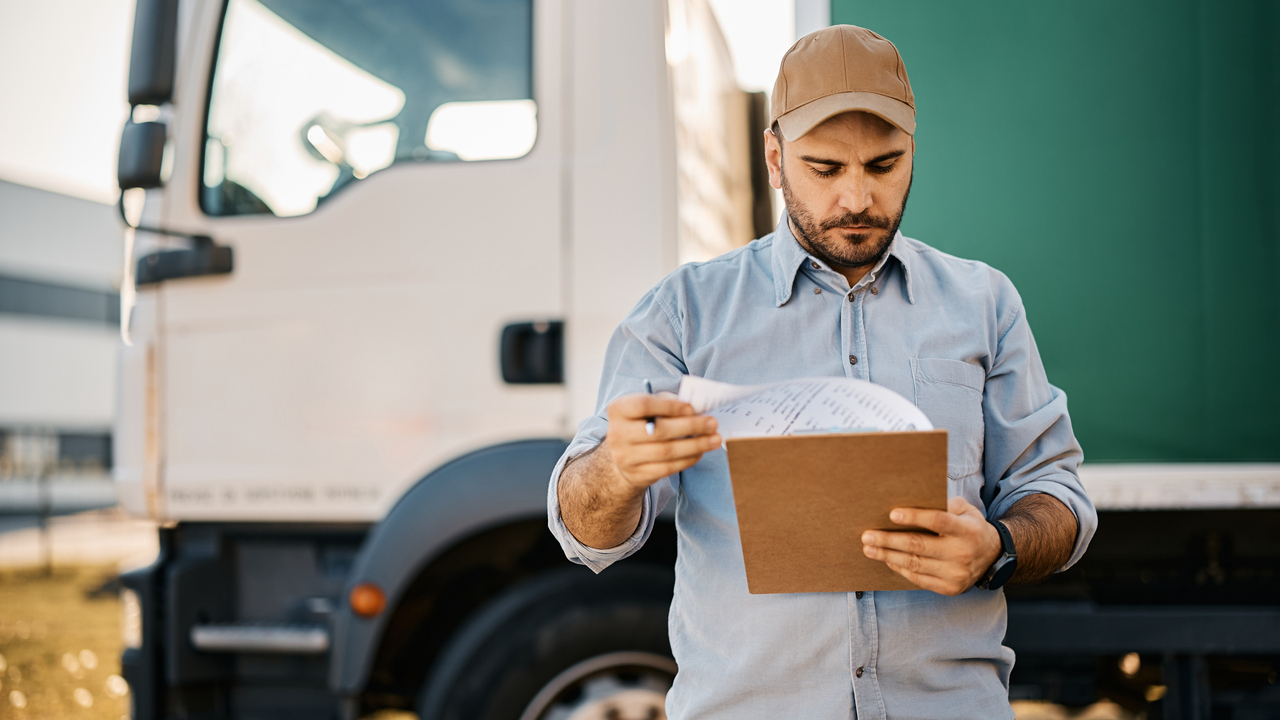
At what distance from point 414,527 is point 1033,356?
4.58 ft

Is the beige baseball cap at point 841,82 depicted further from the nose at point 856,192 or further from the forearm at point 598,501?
the forearm at point 598,501

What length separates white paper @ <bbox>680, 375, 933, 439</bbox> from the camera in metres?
1.02

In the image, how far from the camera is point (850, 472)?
0.96m

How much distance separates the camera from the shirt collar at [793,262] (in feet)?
4.24

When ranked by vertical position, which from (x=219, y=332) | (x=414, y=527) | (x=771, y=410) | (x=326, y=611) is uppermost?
(x=219, y=332)

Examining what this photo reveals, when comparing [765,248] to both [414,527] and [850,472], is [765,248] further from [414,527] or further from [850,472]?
[414,527]

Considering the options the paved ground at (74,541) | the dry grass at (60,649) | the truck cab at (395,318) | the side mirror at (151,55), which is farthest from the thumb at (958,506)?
the paved ground at (74,541)

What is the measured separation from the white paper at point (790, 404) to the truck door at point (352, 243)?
1046 mm

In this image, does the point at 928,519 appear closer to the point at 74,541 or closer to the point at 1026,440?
the point at 1026,440

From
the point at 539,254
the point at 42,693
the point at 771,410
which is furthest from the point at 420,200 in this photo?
the point at 42,693

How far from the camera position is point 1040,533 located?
1156mm

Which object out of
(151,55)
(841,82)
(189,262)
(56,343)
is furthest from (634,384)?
(56,343)

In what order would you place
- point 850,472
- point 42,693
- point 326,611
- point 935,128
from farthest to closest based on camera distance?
point 42,693 < point 326,611 < point 935,128 < point 850,472

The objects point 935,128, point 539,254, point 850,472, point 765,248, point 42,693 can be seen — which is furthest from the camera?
point 42,693
